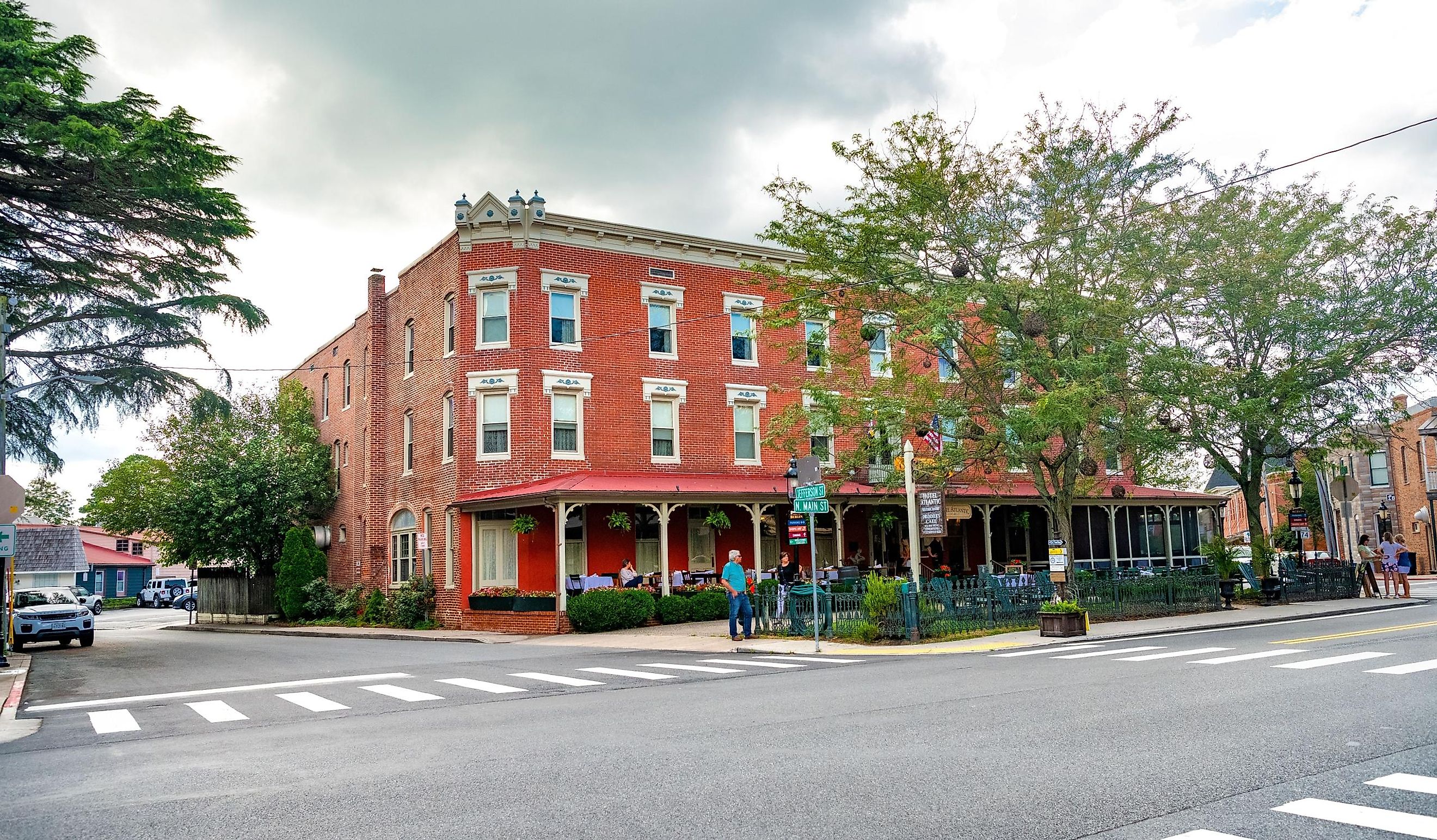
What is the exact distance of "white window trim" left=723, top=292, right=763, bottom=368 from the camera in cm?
3100

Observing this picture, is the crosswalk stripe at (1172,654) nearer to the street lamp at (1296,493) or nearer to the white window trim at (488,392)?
the street lamp at (1296,493)

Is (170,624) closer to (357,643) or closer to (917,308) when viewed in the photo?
(357,643)

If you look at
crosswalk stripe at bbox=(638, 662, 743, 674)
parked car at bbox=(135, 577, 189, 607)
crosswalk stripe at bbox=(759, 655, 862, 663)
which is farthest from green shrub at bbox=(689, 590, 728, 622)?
parked car at bbox=(135, 577, 189, 607)

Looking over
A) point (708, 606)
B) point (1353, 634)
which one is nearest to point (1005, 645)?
point (1353, 634)

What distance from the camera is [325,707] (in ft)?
40.1

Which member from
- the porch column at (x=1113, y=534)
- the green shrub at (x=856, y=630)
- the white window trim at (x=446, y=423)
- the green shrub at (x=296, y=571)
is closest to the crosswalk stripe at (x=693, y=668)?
the green shrub at (x=856, y=630)

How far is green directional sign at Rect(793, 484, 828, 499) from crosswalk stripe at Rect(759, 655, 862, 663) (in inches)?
110

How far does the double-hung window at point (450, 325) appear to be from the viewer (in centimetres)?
2884

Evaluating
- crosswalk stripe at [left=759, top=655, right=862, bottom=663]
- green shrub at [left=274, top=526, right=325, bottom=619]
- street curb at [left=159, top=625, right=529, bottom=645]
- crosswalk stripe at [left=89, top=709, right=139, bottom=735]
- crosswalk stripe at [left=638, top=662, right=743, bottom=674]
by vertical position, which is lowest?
street curb at [left=159, top=625, right=529, bottom=645]

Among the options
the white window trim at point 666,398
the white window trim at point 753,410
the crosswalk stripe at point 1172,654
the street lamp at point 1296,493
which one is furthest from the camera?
the white window trim at point 753,410

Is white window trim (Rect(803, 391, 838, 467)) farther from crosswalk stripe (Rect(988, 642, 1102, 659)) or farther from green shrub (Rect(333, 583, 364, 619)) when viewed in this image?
green shrub (Rect(333, 583, 364, 619))

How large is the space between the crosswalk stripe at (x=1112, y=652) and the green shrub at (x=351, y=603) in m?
23.8

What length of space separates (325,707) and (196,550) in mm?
27023

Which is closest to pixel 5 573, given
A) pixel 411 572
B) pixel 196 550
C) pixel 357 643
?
pixel 357 643
